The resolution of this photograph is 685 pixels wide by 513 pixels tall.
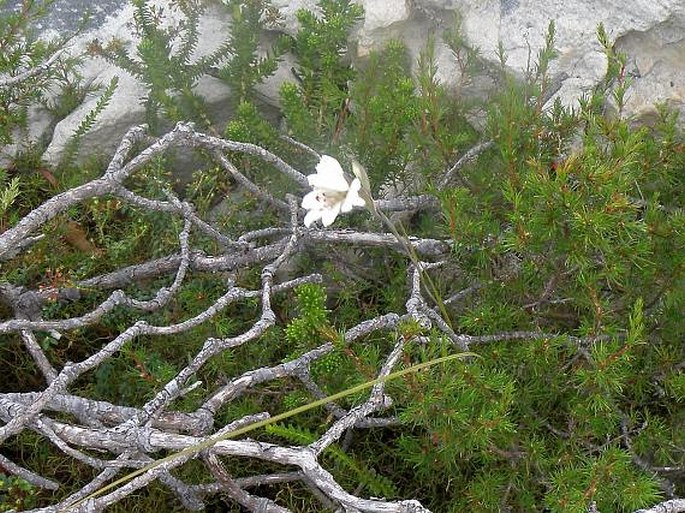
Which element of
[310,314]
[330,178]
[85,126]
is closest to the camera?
[330,178]

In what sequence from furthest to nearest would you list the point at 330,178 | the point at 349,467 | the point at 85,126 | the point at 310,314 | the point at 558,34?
1. the point at 85,126
2. the point at 558,34
3. the point at 349,467
4. the point at 310,314
5. the point at 330,178

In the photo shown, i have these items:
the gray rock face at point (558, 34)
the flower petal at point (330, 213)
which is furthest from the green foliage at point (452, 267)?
the flower petal at point (330, 213)

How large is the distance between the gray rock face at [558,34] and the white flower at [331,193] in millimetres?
1356

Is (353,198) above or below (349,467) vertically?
above

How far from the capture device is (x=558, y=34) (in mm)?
3301

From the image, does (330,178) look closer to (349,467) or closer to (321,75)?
(349,467)

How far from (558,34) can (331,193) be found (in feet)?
5.00

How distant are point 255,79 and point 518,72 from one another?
1131mm

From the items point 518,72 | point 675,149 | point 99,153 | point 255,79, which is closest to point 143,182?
point 99,153

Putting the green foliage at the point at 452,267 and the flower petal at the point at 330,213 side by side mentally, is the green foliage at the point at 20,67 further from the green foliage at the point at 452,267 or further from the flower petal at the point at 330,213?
the flower petal at the point at 330,213

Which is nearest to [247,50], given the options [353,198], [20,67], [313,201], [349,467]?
[20,67]

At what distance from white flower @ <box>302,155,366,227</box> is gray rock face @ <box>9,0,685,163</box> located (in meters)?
1.36

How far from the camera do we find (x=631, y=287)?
2734 millimetres

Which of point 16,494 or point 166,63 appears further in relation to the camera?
point 166,63
